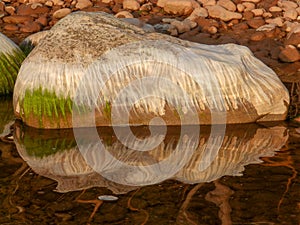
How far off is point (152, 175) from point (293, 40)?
6.01 metres

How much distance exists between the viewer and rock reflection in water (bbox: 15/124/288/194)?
7.59 meters

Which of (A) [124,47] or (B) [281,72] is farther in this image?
(B) [281,72]

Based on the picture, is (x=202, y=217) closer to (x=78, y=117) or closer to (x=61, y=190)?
(x=61, y=190)

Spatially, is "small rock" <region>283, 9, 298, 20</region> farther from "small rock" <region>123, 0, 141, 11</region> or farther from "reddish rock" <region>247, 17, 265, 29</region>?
"small rock" <region>123, 0, 141, 11</region>

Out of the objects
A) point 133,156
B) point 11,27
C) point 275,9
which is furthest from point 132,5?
point 133,156

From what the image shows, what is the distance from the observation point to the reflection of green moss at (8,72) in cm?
1076

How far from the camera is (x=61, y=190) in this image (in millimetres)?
7258

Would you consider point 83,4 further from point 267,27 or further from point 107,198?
point 107,198

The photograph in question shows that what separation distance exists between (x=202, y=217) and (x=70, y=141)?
2458 mm

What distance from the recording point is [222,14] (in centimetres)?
1445

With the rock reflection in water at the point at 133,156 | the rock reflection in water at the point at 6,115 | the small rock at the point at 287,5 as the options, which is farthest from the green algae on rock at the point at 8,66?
the small rock at the point at 287,5

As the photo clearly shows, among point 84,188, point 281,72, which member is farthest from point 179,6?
point 84,188

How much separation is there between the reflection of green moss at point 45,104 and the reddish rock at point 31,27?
17.5 feet

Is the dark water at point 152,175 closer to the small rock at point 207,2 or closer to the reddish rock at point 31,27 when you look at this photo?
the reddish rock at point 31,27
